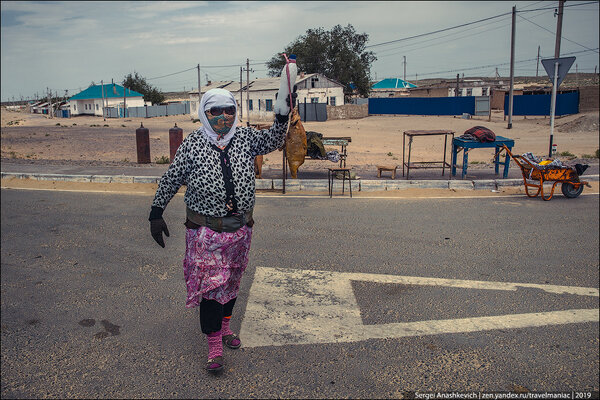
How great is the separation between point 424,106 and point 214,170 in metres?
43.7

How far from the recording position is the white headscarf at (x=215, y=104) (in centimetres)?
278

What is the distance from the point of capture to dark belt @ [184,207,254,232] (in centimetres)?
292

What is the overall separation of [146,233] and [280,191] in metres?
3.79

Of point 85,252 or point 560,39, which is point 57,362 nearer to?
point 85,252

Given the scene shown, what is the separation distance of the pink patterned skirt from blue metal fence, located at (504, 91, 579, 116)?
40.5m

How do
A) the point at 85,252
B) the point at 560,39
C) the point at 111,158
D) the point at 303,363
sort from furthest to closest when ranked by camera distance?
1. the point at 560,39
2. the point at 111,158
3. the point at 85,252
4. the point at 303,363

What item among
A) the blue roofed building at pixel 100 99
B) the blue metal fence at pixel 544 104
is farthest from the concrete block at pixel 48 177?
the blue roofed building at pixel 100 99

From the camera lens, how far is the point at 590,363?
3.59 metres

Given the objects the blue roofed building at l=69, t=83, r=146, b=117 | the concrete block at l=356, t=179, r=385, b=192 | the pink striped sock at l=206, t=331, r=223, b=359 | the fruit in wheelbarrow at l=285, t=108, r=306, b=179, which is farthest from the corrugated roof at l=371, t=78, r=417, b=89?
the pink striped sock at l=206, t=331, r=223, b=359

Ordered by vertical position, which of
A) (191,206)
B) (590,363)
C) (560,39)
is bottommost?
(590,363)

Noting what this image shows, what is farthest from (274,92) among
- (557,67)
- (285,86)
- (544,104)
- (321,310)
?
(285,86)

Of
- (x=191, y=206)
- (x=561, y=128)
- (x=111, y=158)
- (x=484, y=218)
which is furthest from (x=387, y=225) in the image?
(x=561, y=128)

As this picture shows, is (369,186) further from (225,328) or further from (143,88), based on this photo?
(143,88)

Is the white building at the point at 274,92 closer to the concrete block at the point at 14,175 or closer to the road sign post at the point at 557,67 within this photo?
the concrete block at the point at 14,175
